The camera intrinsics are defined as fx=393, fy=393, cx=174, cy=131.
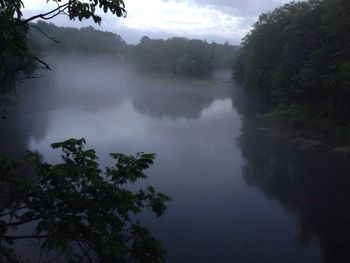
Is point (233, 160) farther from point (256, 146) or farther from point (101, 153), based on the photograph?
point (101, 153)

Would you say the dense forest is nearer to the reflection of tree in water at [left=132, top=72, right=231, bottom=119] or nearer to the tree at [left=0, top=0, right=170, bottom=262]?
the reflection of tree in water at [left=132, top=72, right=231, bottom=119]

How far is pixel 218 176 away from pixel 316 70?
14152 millimetres

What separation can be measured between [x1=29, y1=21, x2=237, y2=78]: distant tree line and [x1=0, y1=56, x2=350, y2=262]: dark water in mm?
39868

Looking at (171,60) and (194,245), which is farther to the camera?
(171,60)

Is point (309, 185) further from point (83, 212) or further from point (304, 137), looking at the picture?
point (83, 212)

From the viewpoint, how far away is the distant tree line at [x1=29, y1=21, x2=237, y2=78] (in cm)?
8300

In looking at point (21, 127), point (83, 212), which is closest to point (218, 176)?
point (83, 212)

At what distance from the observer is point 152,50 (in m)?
90.6

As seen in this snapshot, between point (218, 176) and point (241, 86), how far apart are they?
50808 millimetres

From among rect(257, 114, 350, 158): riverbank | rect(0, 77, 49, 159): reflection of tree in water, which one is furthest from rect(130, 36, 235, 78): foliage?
rect(257, 114, 350, 158): riverbank

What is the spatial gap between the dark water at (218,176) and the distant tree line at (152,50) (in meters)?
39.9

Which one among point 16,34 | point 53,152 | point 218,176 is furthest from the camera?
point 53,152

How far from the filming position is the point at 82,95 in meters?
54.1

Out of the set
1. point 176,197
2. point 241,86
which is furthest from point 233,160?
point 241,86
